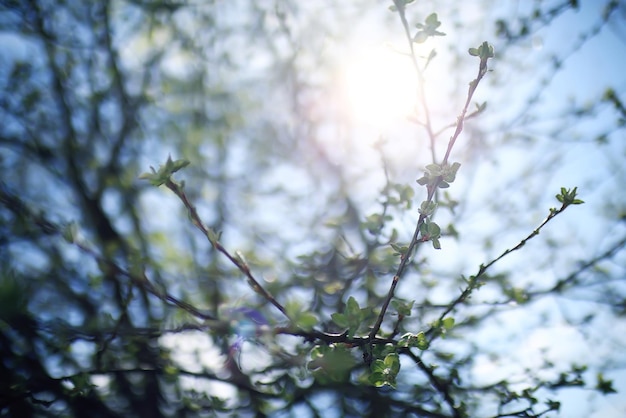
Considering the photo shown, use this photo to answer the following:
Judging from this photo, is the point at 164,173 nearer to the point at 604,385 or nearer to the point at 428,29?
the point at 428,29

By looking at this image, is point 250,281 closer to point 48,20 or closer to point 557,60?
point 557,60

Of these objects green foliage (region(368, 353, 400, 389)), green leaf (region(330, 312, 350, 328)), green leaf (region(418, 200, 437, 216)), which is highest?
green leaf (region(418, 200, 437, 216))

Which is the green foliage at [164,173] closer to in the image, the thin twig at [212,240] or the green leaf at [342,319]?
the thin twig at [212,240]

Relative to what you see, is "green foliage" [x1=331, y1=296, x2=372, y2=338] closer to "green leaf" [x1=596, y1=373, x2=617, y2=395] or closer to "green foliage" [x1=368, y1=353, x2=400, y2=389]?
"green foliage" [x1=368, y1=353, x2=400, y2=389]

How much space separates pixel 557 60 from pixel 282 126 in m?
3.08

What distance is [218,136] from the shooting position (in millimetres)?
5715

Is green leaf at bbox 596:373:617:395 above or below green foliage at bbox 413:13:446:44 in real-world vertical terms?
below

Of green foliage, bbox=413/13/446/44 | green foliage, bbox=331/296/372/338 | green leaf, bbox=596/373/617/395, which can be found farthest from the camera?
green leaf, bbox=596/373/617/395

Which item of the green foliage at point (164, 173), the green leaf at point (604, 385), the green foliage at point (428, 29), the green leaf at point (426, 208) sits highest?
the green foliage at point (428, 29)

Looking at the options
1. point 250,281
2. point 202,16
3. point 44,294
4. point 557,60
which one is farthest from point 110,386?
point 557,60

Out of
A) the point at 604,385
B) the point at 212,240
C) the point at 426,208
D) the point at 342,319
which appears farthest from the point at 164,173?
the point at 604,385

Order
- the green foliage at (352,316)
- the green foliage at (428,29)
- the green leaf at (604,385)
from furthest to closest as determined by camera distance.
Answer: the green leaf at (604,385)
the green foliage at (428,29)
the green foliage at (352,316)

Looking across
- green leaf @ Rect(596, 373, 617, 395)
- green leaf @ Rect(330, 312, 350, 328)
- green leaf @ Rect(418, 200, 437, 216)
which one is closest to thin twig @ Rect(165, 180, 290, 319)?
green leaf @ Rect(330, 312, 350, 328)

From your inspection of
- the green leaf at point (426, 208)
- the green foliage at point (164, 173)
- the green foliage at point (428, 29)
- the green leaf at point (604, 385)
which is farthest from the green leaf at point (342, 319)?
the green leaf at point (604, 385)
